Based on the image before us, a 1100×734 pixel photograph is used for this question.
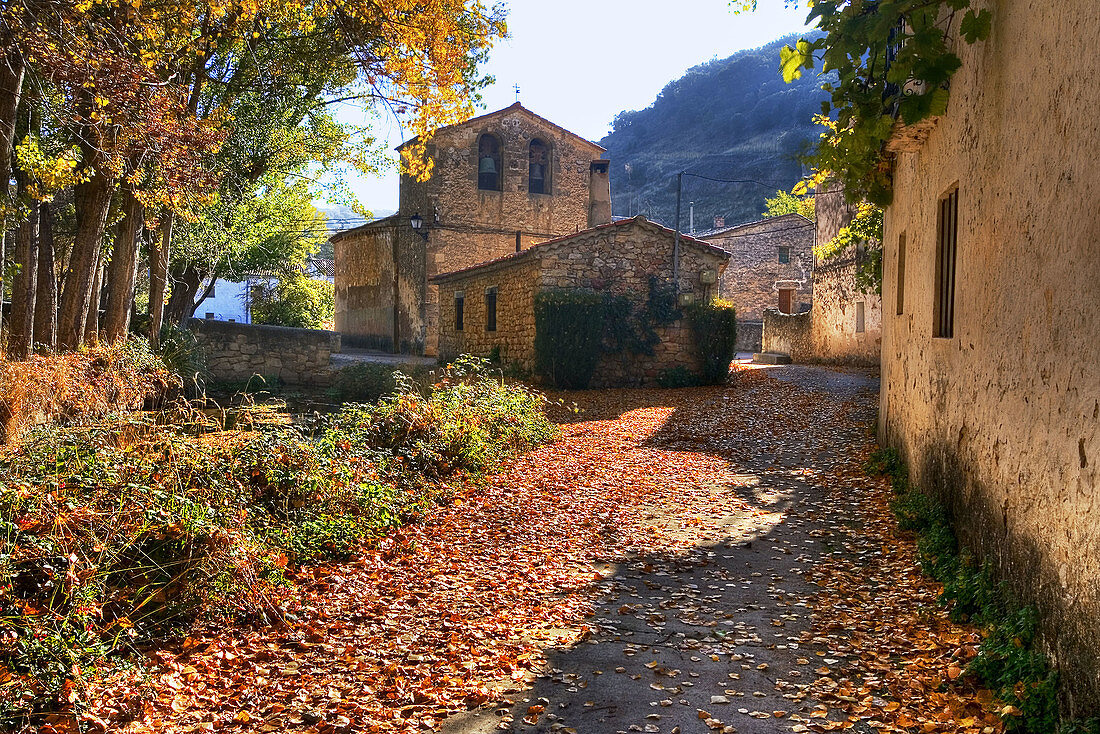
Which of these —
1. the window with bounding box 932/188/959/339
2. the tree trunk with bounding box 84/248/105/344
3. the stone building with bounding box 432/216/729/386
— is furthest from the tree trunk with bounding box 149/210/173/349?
the window with bounding box 932/188/959/339

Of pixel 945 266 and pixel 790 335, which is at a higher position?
pixel 945 266

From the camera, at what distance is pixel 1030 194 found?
12.1 feet

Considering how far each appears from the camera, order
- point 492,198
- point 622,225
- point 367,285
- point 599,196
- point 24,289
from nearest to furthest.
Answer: point 24,289 → point 622,225 → point 492,198 → point 599,196 → point 367,285

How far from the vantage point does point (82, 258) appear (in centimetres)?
1114

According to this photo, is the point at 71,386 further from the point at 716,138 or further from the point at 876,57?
the point at 716,138

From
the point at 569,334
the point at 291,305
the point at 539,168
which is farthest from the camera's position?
the point at 291,305

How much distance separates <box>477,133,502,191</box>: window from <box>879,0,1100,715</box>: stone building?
22.6 m

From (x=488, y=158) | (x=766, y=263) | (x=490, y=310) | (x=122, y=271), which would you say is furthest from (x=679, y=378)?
(x=766, y=263)

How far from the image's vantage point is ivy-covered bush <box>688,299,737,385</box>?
1791 cm

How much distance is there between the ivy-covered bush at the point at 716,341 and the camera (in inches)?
705

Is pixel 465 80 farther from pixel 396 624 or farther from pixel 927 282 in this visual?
pixel 396 624

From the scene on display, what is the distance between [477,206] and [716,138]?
5120 centimetres

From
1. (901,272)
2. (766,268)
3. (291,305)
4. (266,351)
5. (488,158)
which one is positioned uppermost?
(488,158)

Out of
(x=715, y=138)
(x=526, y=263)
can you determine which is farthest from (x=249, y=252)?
(x=715, y=138)
